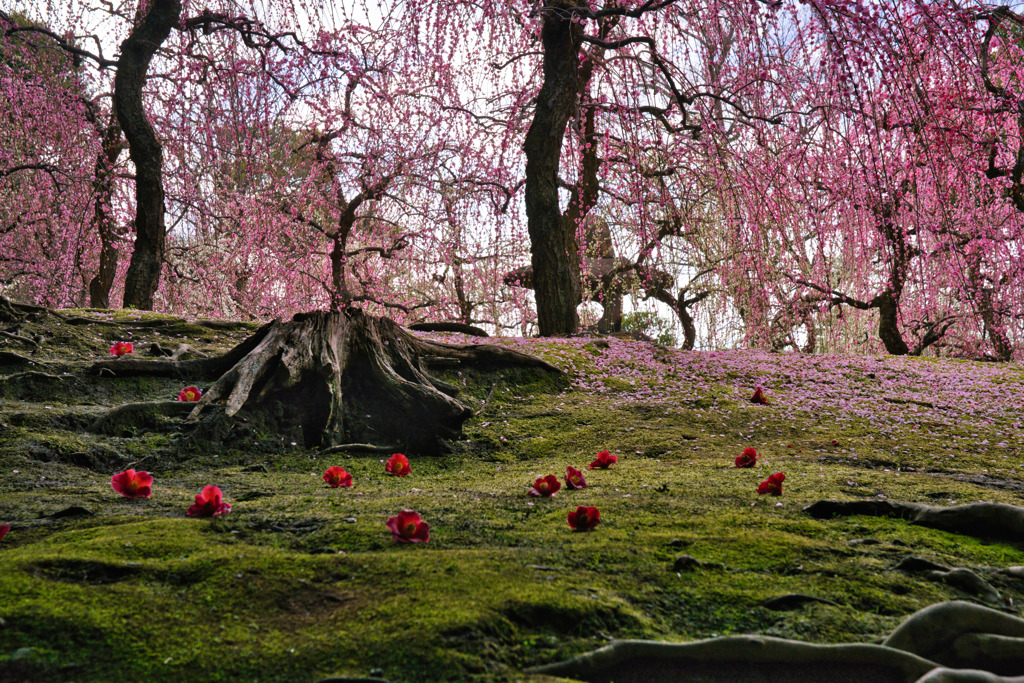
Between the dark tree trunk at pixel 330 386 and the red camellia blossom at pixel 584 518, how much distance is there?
6.10ft

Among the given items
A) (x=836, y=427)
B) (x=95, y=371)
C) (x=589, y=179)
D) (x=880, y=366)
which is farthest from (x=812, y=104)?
(x=95, y=371)

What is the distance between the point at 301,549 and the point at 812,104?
5.49 metres

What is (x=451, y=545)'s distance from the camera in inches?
88.4

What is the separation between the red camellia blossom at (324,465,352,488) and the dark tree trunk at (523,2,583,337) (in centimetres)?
483

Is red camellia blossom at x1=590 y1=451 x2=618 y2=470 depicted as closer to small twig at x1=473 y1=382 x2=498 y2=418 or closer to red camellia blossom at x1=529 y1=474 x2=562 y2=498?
→ red camellia blossom at x1=529 y1=474 x2=562 y2=498

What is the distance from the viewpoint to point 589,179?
33.9 feet

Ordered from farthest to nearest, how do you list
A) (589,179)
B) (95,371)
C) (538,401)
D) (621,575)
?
1. (589,179)
2. (538,401)
3. (95,371)
4. (621,575)

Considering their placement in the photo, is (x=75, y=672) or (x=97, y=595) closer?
(x=75, y=672)

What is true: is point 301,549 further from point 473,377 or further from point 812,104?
point 812,104

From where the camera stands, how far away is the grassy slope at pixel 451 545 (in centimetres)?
156

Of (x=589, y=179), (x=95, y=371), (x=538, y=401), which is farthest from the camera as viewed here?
(x=589, y=179)

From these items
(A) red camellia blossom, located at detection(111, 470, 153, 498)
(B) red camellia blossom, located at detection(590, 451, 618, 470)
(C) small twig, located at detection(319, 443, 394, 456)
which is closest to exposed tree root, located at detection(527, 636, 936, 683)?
(A) red camellia blossom, located at detection(111, 470, 153, 498)

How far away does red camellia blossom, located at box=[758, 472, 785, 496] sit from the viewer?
9.78 ft

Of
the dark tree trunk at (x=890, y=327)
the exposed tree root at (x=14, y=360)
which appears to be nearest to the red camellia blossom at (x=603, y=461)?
the exposed tree root at (x=14, y=360)
